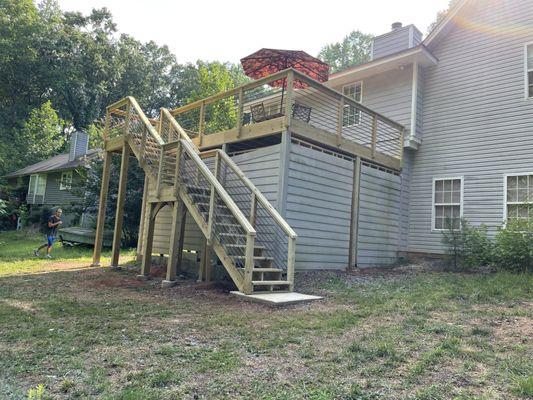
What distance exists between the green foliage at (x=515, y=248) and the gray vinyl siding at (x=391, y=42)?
7069 mm

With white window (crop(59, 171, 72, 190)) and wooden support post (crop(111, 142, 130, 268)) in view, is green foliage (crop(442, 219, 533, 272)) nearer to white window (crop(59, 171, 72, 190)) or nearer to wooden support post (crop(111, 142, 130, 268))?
wooden support post (crop(111, 142, 130, 268))

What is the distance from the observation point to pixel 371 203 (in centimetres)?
930

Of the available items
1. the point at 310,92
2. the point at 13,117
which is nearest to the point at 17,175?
the point at 13,117

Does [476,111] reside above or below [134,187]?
above

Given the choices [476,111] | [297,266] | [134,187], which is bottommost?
[297,266]

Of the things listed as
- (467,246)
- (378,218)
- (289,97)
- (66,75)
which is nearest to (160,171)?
(289,97)

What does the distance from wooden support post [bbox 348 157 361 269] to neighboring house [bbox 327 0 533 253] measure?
237cm

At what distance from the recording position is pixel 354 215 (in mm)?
8664

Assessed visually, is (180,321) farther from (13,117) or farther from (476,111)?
(13,117)

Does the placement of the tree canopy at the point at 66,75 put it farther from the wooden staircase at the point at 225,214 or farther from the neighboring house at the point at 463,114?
the wooden staircase at the point at 225,214

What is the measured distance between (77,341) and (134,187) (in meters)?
12.9

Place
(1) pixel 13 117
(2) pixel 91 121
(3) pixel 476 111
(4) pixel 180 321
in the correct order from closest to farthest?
(4) pixel 180 321 < (3) pixel 476 111 < (1) pixel 13 117 < (2) pixel 91 121

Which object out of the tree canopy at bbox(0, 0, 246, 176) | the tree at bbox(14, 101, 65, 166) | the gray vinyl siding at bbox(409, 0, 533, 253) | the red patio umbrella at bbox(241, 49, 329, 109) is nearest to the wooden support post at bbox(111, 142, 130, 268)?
the red patio umbrella at bbox(241, 49, 329, 109)

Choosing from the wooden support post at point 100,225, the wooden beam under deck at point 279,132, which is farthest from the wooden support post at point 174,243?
the wooden support post at point 100,225
